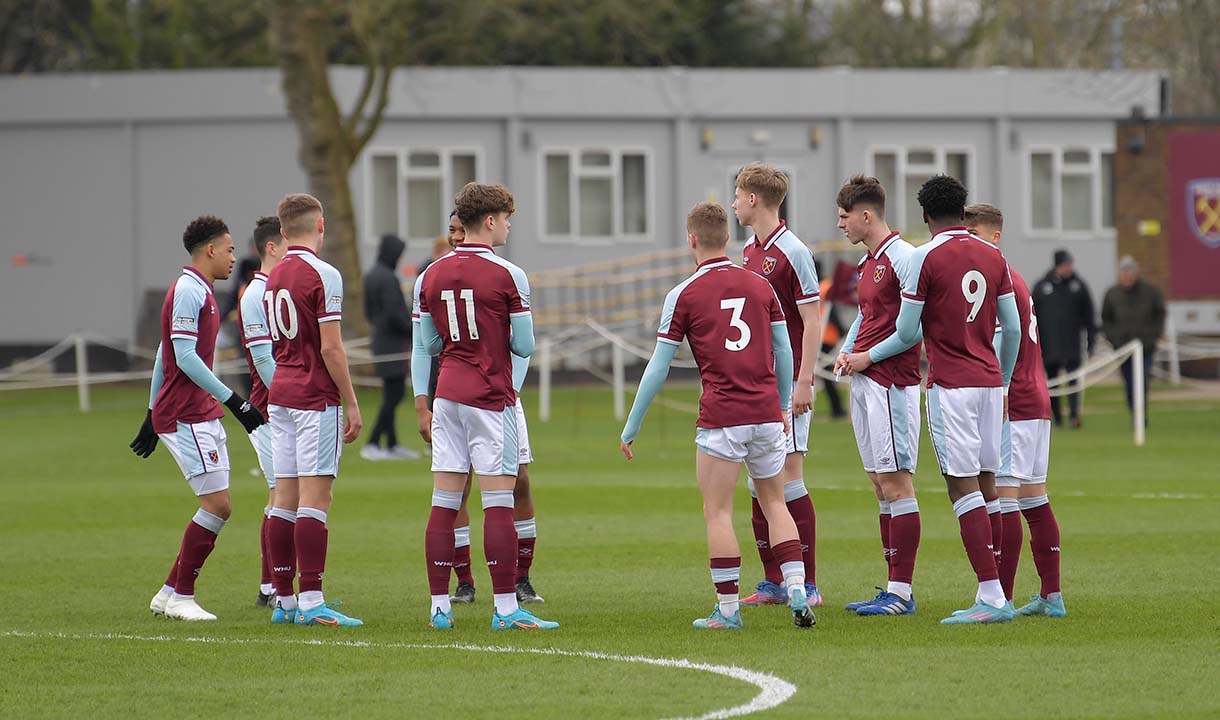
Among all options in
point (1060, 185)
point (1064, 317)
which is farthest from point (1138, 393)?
point (1060, 185)

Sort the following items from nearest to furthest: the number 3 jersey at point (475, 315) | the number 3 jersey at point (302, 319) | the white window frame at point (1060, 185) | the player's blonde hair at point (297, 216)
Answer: the number 3 jersey at point (475, 315) → the number 3 jersey at point (302, 319) → the player's blonde hair at point (297, 216) → the white window frame at point (1060, 185)

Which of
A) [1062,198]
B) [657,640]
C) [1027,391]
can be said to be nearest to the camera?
[657,640]

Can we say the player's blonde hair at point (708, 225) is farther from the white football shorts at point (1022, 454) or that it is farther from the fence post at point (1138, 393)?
the fence post at point (1138, 393)

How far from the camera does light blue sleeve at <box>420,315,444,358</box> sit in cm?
900

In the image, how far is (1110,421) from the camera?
2330 cm

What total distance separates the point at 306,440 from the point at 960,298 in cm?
339

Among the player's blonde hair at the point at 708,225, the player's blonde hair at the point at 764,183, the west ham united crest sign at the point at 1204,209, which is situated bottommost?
the player's blonde hair at the point at 708,225

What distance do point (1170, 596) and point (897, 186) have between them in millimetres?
27185

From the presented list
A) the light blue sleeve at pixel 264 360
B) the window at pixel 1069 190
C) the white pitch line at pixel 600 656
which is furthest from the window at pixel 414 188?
the white pitch line at pixel 600 656

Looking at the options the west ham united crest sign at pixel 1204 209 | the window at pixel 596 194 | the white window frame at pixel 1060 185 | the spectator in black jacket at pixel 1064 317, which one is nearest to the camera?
the spectator in black jacket at pixel 1064 317

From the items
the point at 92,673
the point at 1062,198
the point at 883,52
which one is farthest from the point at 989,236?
the point at 883,52

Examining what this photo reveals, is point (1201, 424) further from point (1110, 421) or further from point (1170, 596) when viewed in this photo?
point (1170, 596)

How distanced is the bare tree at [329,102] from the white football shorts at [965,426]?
21.9 meters

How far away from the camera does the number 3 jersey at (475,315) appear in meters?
8.84
